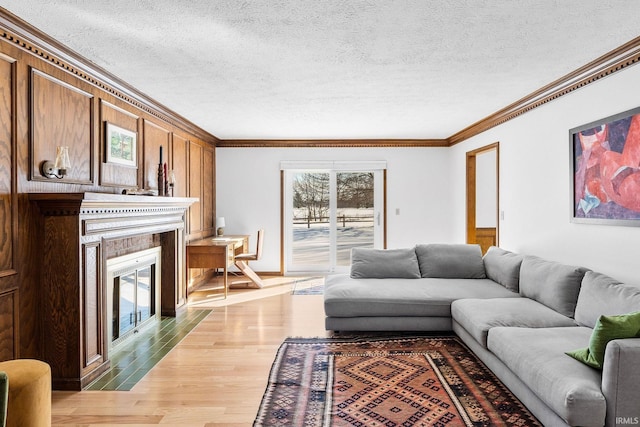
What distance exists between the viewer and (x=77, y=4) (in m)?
2.38

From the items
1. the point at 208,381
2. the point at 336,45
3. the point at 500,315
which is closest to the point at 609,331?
the point at 500,315

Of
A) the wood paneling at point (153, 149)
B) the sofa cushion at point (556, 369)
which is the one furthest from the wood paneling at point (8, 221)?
the sofa cushion at point (556, 369)

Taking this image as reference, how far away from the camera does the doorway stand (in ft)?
21.3

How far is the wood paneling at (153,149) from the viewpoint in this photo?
15.5ft

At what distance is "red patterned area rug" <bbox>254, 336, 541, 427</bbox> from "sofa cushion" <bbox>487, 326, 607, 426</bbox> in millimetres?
303

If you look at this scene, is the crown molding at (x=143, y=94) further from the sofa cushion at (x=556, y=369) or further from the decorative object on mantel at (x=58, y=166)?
the sofa cushion at (x=556, y=369)

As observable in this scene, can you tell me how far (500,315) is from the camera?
3.31 meters

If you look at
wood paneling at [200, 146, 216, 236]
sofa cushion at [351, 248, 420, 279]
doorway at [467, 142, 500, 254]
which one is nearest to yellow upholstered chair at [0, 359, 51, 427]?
sofa cushion at [351, 248, 420, 279]

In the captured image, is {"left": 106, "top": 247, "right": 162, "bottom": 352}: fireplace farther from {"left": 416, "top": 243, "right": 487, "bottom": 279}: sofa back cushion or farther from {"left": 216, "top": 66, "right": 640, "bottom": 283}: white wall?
{"left": 416, "top": 243, "right": 487, "bottom": 279}: sofa back cushion

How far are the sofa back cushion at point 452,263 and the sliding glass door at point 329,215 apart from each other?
2.57 metres

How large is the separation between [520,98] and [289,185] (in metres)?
4.01

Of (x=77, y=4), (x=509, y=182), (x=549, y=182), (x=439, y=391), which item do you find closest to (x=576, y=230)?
(x=549, y=182)

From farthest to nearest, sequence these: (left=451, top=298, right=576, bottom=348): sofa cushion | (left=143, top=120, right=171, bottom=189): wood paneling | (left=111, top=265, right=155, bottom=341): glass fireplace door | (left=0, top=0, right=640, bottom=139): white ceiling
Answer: (left=143, top=120, right=171, bottom=189): wood paneling → (left=111, top=265, right=155, bottom=341): glass fireplace door → (left=451, top=298, right=576, bottom=348): sofa cushion → (left=0, top=0, right=640, bottom=139): white ceiling

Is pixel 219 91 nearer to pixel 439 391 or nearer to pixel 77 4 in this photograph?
pixel 77 4
